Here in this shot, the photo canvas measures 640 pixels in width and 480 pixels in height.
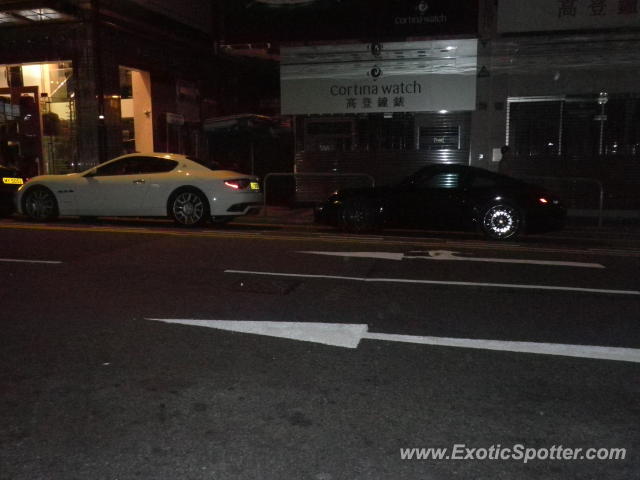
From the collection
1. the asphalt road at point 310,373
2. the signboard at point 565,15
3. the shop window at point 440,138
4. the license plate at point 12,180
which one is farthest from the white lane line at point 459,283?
the signboard at point 565,15

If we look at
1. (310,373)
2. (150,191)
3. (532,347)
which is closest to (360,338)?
(310,373)

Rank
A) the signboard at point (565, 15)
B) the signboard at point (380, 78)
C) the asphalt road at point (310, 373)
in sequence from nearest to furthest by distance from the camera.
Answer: the asphalt road at point (310, 373), the signboard at point (565, 15), the signboard at point (380, 78)

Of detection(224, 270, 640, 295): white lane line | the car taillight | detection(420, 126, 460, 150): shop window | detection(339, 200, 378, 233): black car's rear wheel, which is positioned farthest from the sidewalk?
detection(224, 270, 640, 295): white lane line

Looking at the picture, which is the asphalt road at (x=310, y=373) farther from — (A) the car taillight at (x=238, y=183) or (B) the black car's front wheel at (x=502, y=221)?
(A) the car taillight at (x=238, y=183)

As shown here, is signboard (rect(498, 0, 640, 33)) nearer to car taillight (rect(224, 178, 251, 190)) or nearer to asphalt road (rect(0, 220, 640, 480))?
car taillight (rect(224, 178, 251, 190))

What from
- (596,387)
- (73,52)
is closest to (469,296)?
(596,387)

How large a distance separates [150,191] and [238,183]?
1737mm

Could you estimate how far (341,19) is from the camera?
15578 mm

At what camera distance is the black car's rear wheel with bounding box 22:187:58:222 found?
12.5 meters

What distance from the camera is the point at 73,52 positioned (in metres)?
16.3

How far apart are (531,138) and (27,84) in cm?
1418

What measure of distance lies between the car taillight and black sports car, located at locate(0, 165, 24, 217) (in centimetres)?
498

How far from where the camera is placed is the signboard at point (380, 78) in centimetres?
1540

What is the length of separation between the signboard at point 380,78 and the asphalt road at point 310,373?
340 inches
